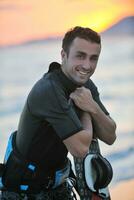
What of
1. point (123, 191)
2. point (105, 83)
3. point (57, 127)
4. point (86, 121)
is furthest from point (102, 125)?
point (123, 191)

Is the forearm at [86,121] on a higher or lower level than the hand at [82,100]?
lower

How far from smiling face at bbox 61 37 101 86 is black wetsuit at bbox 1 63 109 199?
0.03m

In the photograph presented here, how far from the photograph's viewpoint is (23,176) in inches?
83.9

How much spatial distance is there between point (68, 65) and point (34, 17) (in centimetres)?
90

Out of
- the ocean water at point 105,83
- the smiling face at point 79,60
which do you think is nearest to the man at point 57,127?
the smiling face at point 79,60

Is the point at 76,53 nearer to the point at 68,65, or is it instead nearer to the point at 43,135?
the point at 68,65

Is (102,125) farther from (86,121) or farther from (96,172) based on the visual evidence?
(96,172)

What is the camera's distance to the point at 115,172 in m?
3.24

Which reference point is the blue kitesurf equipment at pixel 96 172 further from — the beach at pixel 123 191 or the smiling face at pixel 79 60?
the beach at pixel 123 191

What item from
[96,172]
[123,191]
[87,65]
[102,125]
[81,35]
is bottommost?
[123,191]

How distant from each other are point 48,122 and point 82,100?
0.74 feet

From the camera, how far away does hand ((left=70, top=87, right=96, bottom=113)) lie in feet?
7.13

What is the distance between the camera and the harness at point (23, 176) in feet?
6.95

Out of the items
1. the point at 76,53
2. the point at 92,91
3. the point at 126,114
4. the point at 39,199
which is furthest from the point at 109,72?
the point at 39,199
